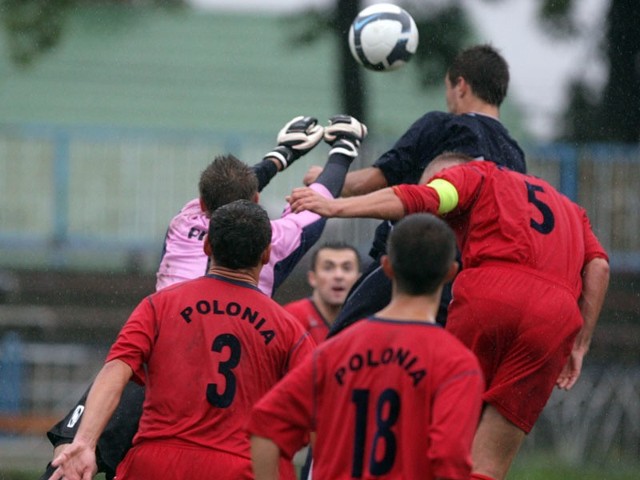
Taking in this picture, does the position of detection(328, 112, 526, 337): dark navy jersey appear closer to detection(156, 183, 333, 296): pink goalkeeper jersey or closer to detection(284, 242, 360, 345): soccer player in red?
detection(156, 183, 333, 296): pink goalkeeper jersey

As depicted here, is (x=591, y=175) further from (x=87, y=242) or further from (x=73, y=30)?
(x=73, y=30)

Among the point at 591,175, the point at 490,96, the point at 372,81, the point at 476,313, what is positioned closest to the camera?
the point at 476,313

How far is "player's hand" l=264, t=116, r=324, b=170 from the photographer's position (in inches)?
283

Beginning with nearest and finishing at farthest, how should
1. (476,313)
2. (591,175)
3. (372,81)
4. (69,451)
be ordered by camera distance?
(69,451) < (476,313) < (591,175) < (372,81)

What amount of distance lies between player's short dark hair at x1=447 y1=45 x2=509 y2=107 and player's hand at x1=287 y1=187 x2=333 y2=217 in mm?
1496

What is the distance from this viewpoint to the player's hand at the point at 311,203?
233 inches

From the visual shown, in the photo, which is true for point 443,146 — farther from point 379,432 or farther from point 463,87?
point 379,432

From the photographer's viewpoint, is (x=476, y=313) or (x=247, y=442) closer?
(x=247, y=442)

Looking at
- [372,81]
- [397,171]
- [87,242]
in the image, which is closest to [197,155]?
[87,242]

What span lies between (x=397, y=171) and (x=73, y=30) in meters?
14.5

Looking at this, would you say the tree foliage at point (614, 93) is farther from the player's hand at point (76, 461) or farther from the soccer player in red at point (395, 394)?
the soccer player in red at point (395, 394)

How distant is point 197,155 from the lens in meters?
17.0

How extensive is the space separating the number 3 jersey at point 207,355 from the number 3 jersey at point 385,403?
0.75 metres

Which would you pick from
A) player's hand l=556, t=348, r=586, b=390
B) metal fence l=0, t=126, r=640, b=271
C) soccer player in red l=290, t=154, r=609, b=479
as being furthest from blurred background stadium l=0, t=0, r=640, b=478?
soccer player in red l=290, t=154, r=609, b=479
